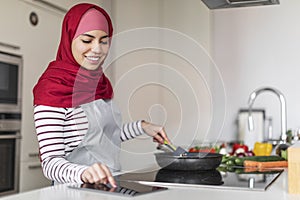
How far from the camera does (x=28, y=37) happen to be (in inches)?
95.7

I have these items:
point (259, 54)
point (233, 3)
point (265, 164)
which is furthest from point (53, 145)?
point (259, 54)

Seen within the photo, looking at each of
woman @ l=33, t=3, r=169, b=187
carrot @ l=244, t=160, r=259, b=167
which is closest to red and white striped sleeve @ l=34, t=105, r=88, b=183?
woman @ l=33, t=3, r=169, b=187

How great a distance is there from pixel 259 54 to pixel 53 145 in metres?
2.52

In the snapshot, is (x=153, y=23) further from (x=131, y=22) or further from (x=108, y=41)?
(x=108, y=41)

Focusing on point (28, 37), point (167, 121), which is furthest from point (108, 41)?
point (28, 37)

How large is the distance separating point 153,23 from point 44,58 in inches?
46.2

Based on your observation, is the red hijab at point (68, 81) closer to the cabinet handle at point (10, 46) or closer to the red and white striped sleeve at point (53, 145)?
the red and white striped sleeve at point (53, 145)

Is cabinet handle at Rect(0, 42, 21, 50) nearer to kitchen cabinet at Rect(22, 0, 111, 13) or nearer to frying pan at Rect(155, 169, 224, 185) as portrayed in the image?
kitchen cabinet at Rect(22, 0, 111, 13)

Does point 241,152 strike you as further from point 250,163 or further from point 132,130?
point 132,130

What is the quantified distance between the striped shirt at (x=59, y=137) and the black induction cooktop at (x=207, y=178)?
0.15 m

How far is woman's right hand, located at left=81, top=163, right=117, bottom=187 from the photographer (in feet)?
3.11

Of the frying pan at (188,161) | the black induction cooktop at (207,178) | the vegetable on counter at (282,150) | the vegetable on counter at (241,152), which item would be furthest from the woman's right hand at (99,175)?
the vegetable on counter at (241,152)

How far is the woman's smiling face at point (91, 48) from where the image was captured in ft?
4.26

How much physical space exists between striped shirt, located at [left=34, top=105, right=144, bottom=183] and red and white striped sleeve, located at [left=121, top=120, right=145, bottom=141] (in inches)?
7.5
